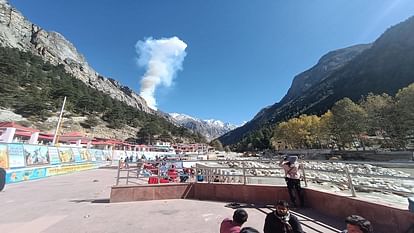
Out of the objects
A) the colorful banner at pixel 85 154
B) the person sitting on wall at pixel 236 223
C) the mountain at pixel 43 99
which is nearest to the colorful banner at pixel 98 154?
the colorful banner at pixel 85 154

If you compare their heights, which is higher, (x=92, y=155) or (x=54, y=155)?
(x=92, y=155)

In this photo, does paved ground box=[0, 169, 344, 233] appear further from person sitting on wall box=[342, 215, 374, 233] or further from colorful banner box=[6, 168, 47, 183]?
colorful banner box=[6, 168, 47, 183]

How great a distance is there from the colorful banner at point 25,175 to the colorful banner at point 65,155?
3.23 metres

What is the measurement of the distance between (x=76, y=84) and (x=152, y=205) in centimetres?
10105

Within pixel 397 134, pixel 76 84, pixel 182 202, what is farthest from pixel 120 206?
pixel 76 84

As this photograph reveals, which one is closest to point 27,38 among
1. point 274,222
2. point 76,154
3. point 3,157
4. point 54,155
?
point 76,154

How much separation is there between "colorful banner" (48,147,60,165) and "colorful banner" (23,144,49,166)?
65 centimetres

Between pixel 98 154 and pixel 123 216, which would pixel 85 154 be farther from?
pixel 123 216

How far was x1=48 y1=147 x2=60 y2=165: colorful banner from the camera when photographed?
65.7ft

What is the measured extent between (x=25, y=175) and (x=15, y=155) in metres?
2.12

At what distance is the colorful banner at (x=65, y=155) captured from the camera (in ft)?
72.8

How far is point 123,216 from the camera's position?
7.19 m

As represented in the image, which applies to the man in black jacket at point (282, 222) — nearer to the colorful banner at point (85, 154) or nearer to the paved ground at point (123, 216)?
the paved ground at point (123, 216)

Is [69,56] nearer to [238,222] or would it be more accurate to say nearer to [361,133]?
[361,133]
